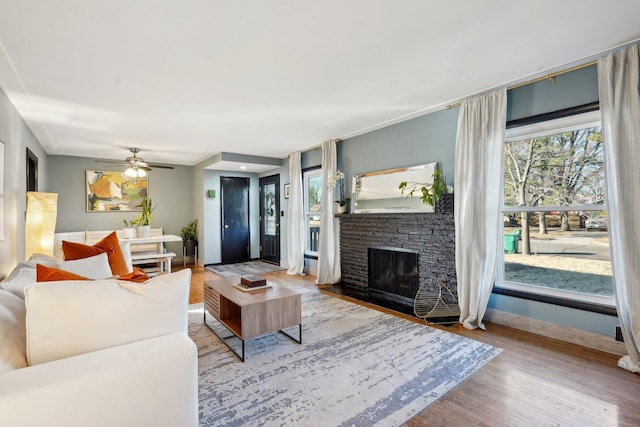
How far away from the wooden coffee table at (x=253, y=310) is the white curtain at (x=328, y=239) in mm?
2157

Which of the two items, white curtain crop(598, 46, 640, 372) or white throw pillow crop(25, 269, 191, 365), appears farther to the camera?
white curtain crop(598, 46, 640, 372)

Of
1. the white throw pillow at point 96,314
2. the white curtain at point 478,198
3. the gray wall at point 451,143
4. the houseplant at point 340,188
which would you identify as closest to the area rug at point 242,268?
the houseplant at point 340,188

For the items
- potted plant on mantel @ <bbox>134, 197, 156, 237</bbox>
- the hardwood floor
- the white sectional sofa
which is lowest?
the hardwood floor

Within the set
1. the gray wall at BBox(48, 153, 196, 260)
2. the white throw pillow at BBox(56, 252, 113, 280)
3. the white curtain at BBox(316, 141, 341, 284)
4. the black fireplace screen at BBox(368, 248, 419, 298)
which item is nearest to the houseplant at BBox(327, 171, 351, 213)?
the white curtain at BBox(316, 141, 341, 284)

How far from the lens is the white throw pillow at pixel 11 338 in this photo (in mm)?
1090

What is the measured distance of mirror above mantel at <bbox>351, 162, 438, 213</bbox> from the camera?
388 centimetres

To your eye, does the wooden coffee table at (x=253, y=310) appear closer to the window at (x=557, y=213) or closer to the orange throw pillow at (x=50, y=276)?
the orange throw pillow at (x=50, y=276)

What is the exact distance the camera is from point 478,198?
126 inches

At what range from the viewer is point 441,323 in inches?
129

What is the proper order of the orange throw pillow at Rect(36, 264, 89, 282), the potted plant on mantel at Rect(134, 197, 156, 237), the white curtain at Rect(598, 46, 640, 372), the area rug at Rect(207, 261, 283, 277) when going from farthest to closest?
the area rug at Rect(207, 261, 283, 277)
the potted plant on mantel at Rect(134, 197, 156, 237)
the white curtain at Rect(598, 46, 640, 372)
the orange throw pillow at Rect(36, 264, 89, 282)

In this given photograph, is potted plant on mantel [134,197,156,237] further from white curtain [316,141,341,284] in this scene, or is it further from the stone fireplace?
the stone fireplace

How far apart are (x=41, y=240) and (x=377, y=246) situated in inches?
161

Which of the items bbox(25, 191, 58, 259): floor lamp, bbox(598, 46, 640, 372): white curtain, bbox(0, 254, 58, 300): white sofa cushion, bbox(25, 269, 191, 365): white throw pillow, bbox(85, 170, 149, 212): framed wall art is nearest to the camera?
bbox(25, 269, 191, 365): white throw pillow

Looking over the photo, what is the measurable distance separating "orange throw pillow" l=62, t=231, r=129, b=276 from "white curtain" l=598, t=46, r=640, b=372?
4.05 metres
